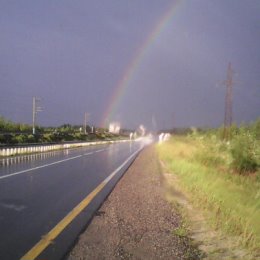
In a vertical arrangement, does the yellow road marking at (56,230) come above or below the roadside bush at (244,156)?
below

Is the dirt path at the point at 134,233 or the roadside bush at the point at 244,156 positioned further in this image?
the roadside bush at the point at 244,156

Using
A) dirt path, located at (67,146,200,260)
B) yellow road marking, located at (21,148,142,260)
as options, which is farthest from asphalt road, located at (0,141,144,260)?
dirt path, located at (67,146,200,260)

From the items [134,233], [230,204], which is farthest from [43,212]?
[230,204]

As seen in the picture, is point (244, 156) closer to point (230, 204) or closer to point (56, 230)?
point (230, 204)

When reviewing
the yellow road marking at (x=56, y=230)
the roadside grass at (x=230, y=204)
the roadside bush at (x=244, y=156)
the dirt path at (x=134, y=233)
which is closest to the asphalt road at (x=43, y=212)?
the yellow road marking at (x=56, y=230)

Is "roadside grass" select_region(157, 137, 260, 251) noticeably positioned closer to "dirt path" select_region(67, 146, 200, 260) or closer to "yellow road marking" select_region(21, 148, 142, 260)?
"dirt path" select_region(67, 146, 200, 260)

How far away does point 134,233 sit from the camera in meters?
8.85

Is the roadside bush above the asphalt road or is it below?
above

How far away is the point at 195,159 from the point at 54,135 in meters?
49.0

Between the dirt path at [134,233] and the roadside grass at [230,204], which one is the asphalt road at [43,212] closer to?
the dirt path at [134,233]

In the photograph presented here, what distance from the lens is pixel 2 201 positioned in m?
12.0

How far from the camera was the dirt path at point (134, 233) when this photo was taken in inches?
292

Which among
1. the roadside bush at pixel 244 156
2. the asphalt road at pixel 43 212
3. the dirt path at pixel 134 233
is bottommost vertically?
the dirt path at pixel 134 233

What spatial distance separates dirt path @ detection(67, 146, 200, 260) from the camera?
292 inches
